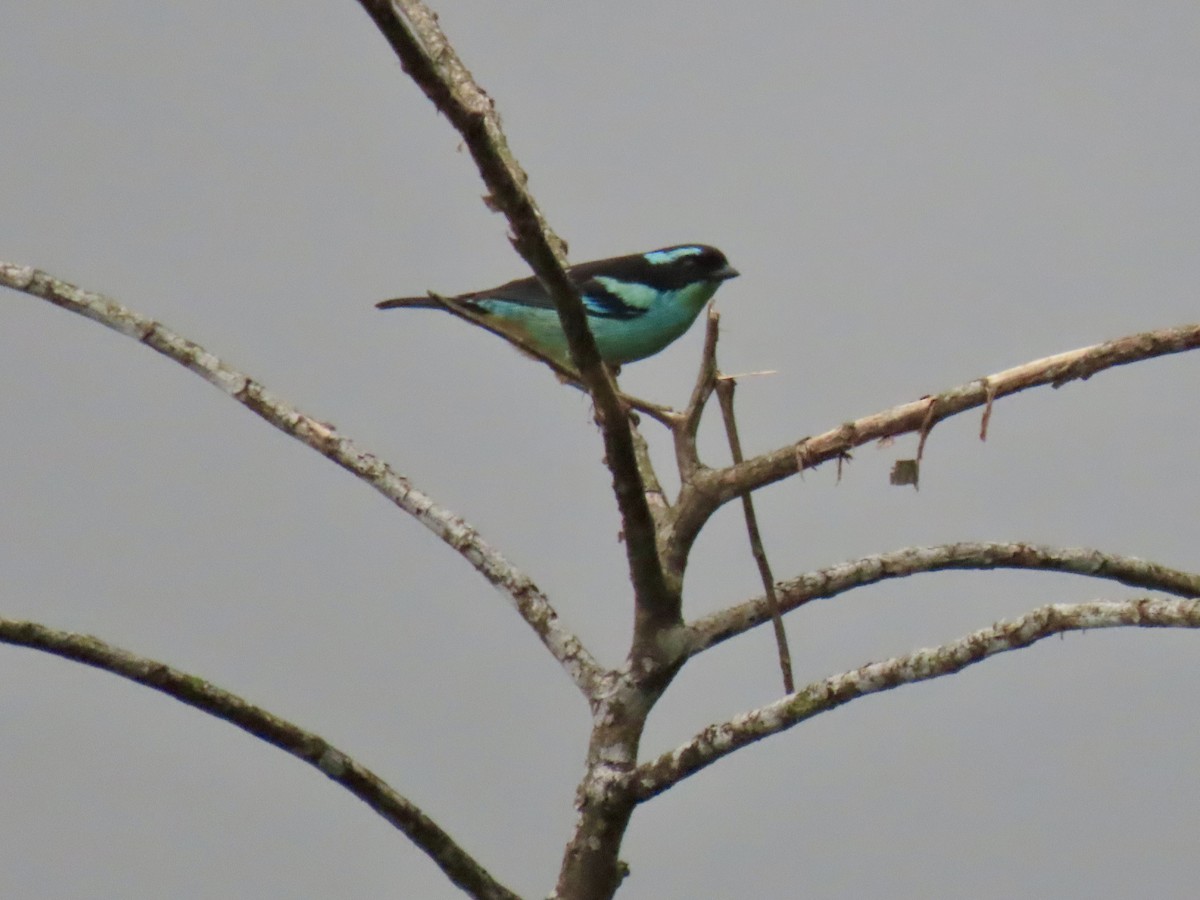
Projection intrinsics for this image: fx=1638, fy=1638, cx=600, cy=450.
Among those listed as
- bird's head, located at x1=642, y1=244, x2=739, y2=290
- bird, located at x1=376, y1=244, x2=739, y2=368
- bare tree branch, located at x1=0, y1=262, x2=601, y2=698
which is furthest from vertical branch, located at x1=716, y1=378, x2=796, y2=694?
bird's head, located at x1=642, y1=244, x2=739, y2=290

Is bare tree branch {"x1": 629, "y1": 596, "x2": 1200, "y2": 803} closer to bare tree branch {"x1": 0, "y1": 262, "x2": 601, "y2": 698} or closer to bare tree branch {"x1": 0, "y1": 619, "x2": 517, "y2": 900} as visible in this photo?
bare tree branch {"x1": 0, "y1": 619, "x2": 517, "y2": 900}

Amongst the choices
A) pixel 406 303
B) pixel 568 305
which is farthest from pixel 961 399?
pixel 406 303

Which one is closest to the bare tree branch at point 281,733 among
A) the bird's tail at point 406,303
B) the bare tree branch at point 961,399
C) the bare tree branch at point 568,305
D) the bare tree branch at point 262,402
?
the bare tree branch at point 568,305

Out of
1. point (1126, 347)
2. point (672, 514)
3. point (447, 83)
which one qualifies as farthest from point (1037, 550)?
point (447, 83)

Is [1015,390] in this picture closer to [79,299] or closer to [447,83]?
[447,83]

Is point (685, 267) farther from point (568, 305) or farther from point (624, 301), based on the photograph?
point (568, 305)
